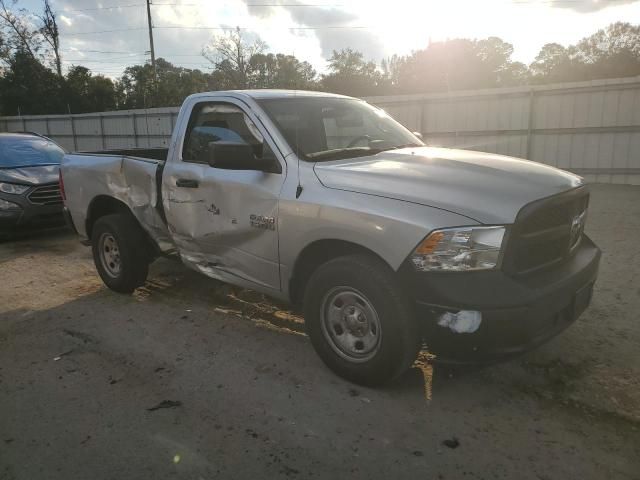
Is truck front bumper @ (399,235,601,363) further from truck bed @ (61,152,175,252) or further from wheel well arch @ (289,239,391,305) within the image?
truck bed @ (61,152,175,252)

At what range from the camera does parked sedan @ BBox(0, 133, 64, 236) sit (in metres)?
7.45

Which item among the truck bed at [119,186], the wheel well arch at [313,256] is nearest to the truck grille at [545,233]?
the wheel well arch at [313,256]

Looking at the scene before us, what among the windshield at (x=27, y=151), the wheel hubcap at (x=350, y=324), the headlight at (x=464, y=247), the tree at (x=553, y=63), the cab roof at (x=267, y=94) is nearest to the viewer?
the headlight at (x=464, y=247)

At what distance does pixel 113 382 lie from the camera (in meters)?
3.42

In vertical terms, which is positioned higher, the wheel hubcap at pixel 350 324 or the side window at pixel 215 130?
the side window at pixel 215 130

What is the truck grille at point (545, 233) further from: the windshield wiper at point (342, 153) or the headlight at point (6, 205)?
the headlight at point (6, 205)

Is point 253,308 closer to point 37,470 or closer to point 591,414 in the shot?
point 37,470

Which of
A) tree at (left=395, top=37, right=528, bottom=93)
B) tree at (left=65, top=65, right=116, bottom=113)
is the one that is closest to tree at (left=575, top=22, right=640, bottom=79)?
tree at (left=395, top=37, right=528, bottom=93)

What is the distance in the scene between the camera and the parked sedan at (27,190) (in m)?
7.45

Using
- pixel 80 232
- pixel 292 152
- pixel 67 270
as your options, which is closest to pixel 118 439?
pixel 292 152

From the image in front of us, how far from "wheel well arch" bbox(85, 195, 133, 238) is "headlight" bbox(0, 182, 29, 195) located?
296 centimetres

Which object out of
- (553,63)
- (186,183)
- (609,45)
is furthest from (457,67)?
(186,183)

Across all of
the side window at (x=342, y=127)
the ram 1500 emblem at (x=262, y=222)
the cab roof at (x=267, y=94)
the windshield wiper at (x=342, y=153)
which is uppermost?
the cab roof at (x=267, y=94)

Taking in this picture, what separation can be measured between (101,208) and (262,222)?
2.59 meters
